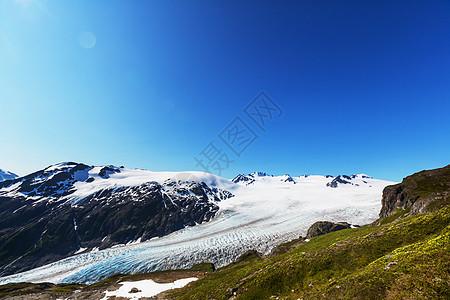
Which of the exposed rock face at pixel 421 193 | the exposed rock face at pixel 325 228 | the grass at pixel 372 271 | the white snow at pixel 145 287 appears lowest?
the white snow at pixel 145 287

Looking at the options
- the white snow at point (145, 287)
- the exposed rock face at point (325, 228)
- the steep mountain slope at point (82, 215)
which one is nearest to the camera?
the white snow at point (145, 287)

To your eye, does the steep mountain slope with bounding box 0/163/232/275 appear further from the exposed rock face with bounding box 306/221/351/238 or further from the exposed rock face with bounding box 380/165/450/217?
the exposed rock face with bounding box 380/165/450/217

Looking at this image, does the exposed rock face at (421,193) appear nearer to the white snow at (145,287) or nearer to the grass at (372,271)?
the grass at (372,271)

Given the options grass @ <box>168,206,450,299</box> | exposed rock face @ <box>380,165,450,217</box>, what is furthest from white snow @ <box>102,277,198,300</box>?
exposed rock face @ <box>380,165,450,217</box>

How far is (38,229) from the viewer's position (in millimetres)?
121188

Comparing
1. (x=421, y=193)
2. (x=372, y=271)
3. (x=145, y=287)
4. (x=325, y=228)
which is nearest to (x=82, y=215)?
(x=145, y=287)

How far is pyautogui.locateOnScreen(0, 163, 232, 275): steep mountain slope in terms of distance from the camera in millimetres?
109812

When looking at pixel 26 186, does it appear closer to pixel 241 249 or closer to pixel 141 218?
pixel 141 218

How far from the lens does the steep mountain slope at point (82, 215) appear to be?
360 feet

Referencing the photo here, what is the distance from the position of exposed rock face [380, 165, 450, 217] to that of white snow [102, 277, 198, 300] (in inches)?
1745

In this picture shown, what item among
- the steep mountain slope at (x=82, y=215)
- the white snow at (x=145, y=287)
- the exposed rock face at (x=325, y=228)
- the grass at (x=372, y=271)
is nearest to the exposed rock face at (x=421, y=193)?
the exposed rock face at (x=325, y=228)

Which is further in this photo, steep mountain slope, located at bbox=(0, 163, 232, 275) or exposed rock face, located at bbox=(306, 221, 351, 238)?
steep mountain slope, located at bbox=(0, 163, 232, 275)

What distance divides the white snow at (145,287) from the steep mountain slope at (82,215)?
316 ft

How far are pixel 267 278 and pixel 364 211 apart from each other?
120900mm
